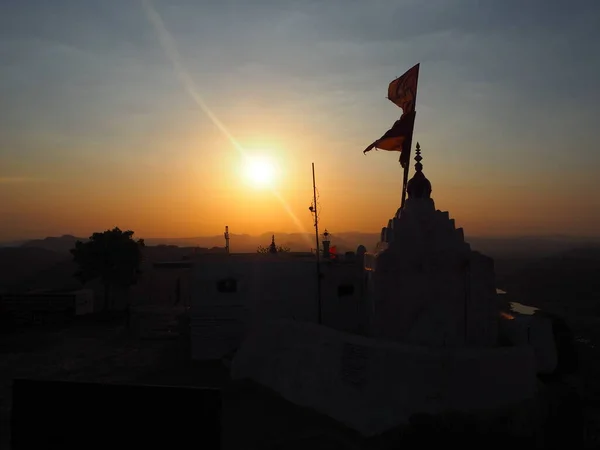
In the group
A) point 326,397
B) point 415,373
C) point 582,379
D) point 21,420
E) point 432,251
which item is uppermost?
point 432,251

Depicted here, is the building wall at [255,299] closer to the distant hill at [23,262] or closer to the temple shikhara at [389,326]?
the temple shikhara at [389,326]

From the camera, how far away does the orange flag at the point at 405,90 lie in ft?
81.2

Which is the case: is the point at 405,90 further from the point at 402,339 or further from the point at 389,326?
the point at 402,339

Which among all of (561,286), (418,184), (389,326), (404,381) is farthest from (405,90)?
(561,286)

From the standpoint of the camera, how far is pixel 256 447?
17.2m

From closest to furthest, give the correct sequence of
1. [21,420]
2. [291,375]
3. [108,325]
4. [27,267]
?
[21,420] → [291,375] → [108,325] → [27,267]

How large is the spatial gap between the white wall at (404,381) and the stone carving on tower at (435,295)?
3093mm

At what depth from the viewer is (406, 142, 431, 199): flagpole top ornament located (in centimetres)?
2322

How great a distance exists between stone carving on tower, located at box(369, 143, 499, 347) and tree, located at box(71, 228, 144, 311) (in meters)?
32.0

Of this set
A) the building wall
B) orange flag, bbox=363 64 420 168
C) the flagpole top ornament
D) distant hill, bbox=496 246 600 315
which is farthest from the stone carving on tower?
distant hill, bbox=496 246 600 315

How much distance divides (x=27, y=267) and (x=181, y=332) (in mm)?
93600

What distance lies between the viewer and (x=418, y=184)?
23266 mm

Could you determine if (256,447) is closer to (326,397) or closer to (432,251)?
(326,397)

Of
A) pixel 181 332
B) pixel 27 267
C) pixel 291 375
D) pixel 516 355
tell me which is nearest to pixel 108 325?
pixel 181 332
